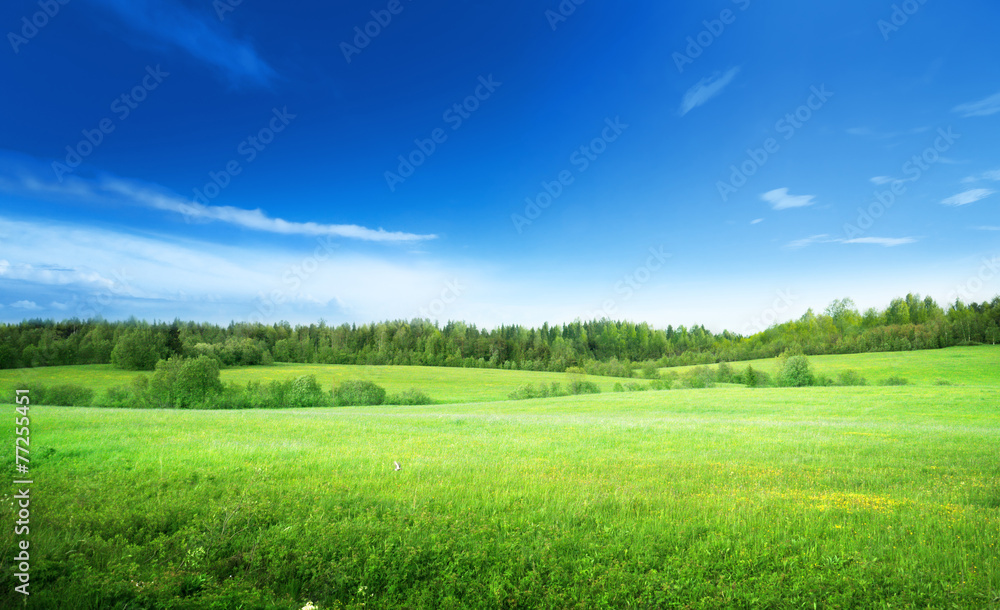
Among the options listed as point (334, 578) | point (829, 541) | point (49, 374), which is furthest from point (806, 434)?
point (49, 374)

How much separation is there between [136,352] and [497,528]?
310 feet

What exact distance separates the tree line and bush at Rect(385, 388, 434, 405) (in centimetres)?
3727

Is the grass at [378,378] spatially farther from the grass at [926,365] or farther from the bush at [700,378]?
the grass at [926,365]

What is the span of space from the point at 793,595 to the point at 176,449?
603 inches

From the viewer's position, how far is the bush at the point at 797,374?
216 ft

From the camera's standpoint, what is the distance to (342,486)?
404 inches

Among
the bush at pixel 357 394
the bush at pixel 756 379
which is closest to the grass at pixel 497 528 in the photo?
the bush at pixel 357 394

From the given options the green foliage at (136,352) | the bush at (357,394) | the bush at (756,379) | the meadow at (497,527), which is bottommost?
the bush at (756,379)

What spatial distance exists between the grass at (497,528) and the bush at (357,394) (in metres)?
43.8

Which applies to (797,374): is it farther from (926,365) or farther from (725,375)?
(926,365)

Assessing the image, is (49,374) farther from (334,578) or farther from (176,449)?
(334,578)

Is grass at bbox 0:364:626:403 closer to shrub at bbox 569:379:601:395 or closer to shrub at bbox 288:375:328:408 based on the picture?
shrub at bbox 569:379:601:395

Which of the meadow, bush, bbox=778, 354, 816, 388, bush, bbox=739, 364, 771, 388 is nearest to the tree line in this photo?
bush, bbox=739, 364, 771, 388

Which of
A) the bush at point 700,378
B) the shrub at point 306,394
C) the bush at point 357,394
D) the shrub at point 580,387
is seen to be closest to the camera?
the shrub at point 306,394
